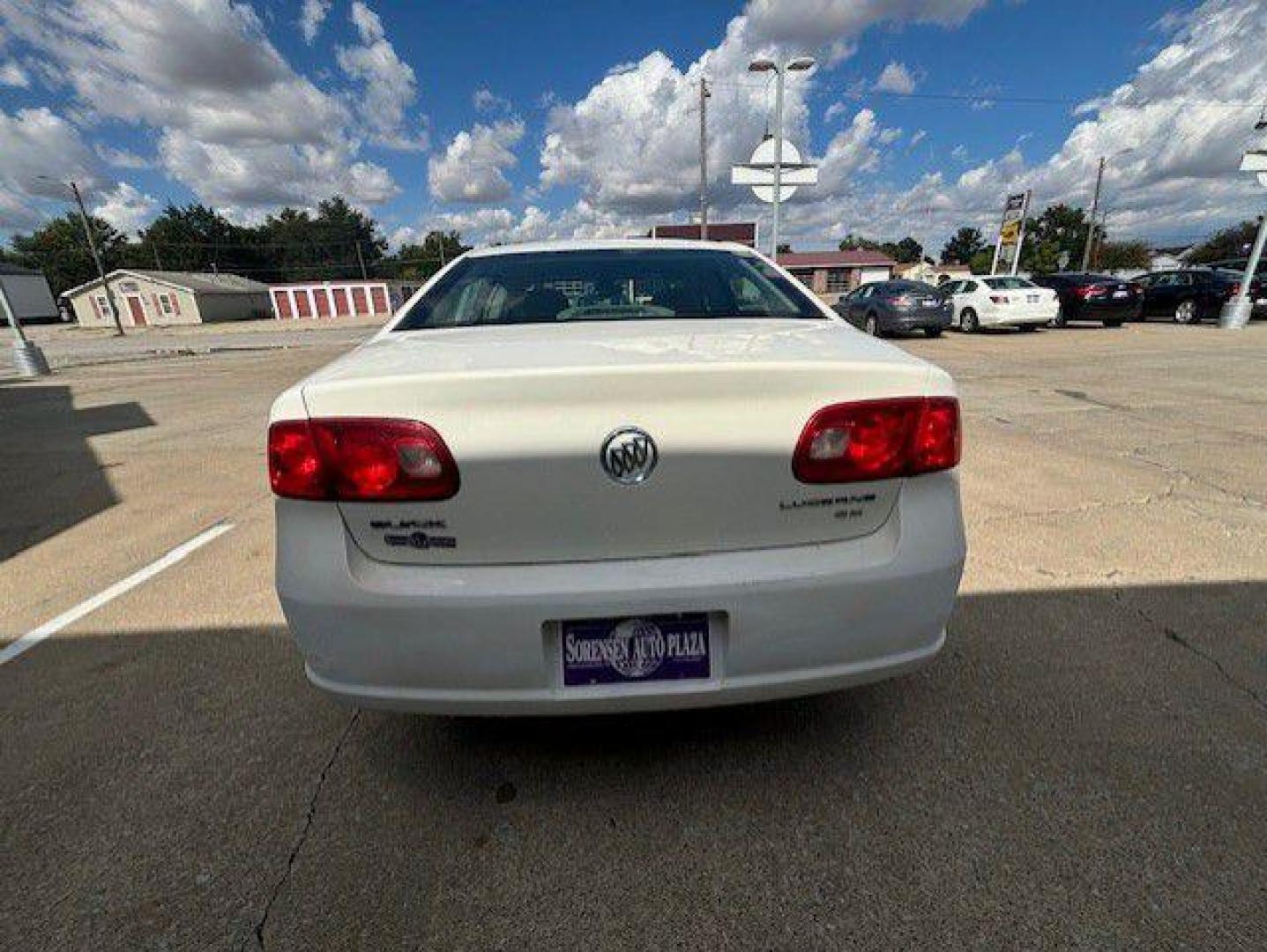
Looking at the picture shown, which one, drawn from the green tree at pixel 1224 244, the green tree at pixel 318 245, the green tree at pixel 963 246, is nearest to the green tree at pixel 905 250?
the green tree at pixel 963 246

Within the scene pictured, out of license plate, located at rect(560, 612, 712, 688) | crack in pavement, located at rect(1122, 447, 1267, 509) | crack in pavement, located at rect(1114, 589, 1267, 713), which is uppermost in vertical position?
license plate, located at rect(560, 612, 712, 688)

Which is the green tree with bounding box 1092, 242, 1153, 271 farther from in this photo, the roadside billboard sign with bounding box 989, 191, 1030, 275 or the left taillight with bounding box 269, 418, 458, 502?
the left taillight with bounding box 269, 418, 458, 502

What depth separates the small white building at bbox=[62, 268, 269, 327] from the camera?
5322 centimetres

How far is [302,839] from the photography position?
1.76 metres

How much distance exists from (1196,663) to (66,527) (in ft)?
20.4

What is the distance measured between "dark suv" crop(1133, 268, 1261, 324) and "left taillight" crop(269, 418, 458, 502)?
20.3 m

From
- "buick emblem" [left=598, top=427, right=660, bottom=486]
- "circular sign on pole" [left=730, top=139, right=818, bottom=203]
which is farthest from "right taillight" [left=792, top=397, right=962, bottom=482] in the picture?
"circular sign on pole" [left=730, top=139, right=818, bottom=203]

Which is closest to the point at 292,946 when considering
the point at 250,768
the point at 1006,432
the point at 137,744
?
the point at 250,768

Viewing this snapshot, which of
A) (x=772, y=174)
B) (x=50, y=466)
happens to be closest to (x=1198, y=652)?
(x=50, y=466)

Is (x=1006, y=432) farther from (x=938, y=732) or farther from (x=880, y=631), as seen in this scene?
(x=880, y=631)

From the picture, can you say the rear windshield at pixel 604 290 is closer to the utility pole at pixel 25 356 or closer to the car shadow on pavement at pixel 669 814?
the car shadow on pavement at pixel 669 814

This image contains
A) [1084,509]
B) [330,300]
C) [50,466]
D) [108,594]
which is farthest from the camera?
[330,300]

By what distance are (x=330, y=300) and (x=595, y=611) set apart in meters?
64.5

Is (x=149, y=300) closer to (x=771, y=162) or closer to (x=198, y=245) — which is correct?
(x=198, y=245)
